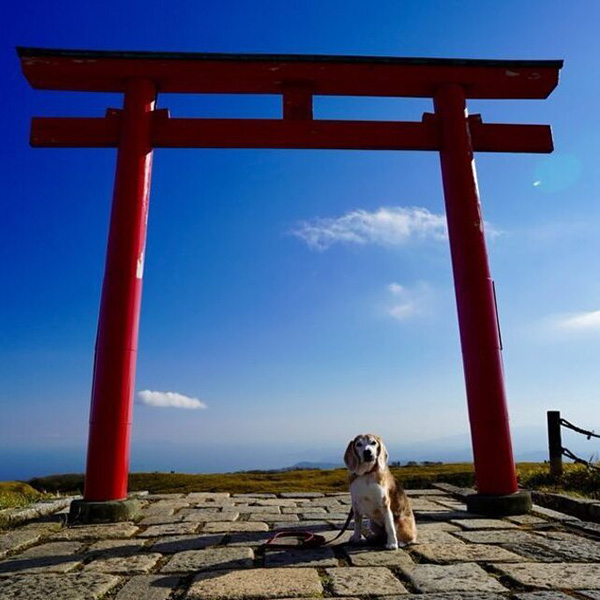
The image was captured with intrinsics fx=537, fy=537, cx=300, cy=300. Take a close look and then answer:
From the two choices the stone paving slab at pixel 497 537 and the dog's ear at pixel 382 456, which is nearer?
the dog's ear at pixel 382 456

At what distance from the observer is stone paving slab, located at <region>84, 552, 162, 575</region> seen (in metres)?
3.19

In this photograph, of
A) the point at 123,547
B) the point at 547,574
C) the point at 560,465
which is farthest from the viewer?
the point at 560,465

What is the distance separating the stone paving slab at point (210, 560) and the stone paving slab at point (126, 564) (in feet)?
0.39

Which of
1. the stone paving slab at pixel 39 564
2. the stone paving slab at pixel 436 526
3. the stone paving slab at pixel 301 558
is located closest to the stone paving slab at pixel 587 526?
the stone paving slab at pixel 436 526

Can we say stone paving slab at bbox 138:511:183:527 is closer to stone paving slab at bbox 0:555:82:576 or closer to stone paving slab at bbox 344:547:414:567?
stone paving slab at bbox 0:555:82:576

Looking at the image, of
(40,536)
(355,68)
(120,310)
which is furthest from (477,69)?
(40,536)

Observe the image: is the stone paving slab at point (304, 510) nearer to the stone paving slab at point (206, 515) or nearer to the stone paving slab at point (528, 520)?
the stone paving slab at point (206, 515)

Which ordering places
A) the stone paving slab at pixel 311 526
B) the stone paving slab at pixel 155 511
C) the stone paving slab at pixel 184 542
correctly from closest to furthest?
the stone paving slab at pixel 184 542 < the stone paving slab at pixel 311 526 < the stone paving slab at pixel 155 511

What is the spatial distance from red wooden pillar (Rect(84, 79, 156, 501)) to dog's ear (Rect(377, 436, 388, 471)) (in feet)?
8.33

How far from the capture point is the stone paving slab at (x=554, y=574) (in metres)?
2.81

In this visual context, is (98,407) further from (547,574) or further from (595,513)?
(595,513)

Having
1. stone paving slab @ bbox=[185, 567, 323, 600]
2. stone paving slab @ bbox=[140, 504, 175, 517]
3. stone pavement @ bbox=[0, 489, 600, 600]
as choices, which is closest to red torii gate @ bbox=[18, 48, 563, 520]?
stone paving slab @ bbox=[140, 504, 175, 517]

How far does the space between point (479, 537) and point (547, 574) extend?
1028 mm

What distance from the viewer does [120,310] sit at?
17.0ft
